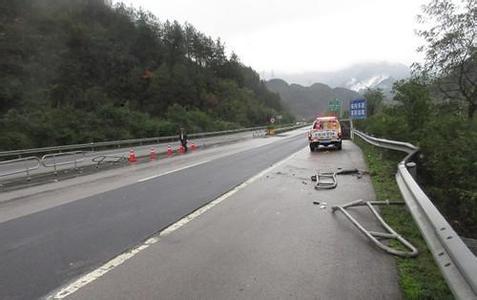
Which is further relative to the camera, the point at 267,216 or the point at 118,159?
the point at 118,159

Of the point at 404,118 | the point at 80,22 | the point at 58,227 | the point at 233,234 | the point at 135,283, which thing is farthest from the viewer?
the point at 80,22

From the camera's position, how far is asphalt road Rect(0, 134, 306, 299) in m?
4.69

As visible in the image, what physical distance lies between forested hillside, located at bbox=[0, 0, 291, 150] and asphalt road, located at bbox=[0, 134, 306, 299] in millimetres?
24652

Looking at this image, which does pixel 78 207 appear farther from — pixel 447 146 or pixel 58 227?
pixel 447 146

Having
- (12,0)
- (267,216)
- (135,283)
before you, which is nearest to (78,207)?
(267,216)

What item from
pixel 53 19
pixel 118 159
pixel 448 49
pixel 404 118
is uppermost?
pixel 53 19

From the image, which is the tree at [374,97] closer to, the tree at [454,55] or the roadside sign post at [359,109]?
the roadside sign post at [359,109]

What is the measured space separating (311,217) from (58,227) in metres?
4.45

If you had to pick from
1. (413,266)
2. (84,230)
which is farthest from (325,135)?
(413,266)

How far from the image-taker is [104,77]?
7006 cm

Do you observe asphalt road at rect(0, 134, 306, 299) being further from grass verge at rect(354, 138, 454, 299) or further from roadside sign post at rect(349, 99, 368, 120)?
roadside sign post at rect(349, 99, 368, 120)

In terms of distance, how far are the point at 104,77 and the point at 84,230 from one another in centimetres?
6832

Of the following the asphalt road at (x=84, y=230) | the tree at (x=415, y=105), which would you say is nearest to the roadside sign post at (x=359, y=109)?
the tree at (x=415, y=105)

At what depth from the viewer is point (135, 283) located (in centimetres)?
431
